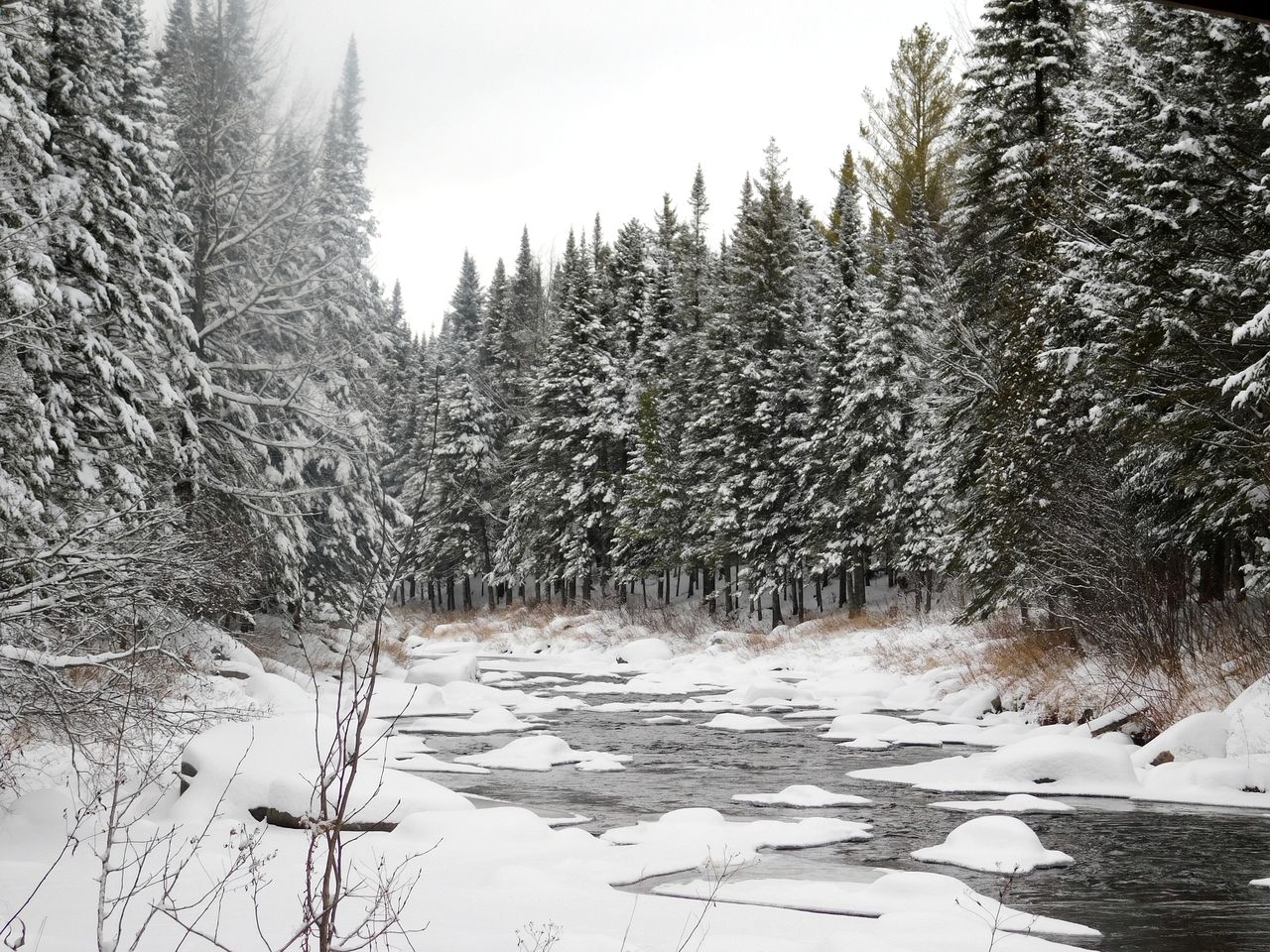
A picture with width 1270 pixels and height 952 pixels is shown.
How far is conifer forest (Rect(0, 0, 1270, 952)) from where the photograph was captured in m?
6.54

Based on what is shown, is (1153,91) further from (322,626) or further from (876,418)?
(322,626)

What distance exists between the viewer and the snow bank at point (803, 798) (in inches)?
410

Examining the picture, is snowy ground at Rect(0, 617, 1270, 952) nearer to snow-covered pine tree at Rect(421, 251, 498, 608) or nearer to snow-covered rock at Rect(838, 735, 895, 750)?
snow-covered rock at Rect(838, 735, 895, 750)

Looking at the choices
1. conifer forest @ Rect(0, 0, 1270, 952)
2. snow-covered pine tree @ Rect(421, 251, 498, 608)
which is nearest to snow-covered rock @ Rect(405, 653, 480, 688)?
conifer forest @ Rect(0, 0, 1270, 952)

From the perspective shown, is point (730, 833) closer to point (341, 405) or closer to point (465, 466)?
point (341, 405)

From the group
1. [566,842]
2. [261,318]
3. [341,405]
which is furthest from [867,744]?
[261,318]

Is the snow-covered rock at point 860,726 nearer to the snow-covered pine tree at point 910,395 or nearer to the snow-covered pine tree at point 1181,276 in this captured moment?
the snow-covered pine tree at point 1181,276

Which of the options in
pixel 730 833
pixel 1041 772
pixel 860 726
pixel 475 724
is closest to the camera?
pixel 730 833

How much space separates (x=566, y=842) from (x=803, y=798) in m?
3.24

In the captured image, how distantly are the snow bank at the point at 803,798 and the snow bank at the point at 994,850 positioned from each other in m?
1.95

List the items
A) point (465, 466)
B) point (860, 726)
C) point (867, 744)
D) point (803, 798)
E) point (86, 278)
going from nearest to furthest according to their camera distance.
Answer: point (803, 798) → point (86, 278) → point (867, 744) → point (860, 726) → point (465, 466)

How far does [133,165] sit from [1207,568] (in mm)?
17542

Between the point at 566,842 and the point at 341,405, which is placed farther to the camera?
the point at 341,405

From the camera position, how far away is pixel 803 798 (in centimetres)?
1055
